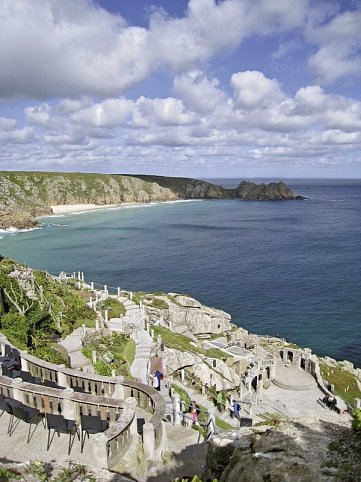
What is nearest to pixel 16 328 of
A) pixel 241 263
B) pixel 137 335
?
pixel 137 335

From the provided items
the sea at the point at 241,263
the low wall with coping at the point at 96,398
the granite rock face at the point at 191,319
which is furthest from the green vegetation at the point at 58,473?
the sea at the point at 241,263

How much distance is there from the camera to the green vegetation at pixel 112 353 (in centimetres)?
1777

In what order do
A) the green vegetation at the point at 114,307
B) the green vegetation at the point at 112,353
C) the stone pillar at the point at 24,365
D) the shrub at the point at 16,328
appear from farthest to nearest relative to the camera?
the green vegetation at the point at 114,307 < the shrub at the point at 16,328 < the green vegetation at the point at 112,353 < the stone pillar at the point at 24,365

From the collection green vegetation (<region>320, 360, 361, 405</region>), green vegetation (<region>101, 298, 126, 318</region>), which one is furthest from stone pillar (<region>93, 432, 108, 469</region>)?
green vegetation (<region>320, 360, 361, 405</region>)

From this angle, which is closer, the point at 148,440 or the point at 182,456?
the point at 148,440

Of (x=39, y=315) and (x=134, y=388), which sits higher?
(x=134, y=388)

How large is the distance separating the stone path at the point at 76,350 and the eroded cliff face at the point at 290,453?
10.5 m

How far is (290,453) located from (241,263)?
64.5 meters

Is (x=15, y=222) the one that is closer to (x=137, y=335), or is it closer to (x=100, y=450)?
(x=137, y=335)

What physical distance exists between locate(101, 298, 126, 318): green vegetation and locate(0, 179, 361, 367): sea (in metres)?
18.4

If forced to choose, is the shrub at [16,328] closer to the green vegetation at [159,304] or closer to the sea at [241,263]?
the green vegetation at [159,304]

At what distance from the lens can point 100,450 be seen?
337 inches

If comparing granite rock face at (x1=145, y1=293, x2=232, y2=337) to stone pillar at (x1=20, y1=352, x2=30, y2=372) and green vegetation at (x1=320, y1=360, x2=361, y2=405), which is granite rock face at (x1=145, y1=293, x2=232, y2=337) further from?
stone pillar at (x1=20, y1=352, x2=30, y2=372)

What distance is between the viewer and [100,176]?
19788 centimetres
